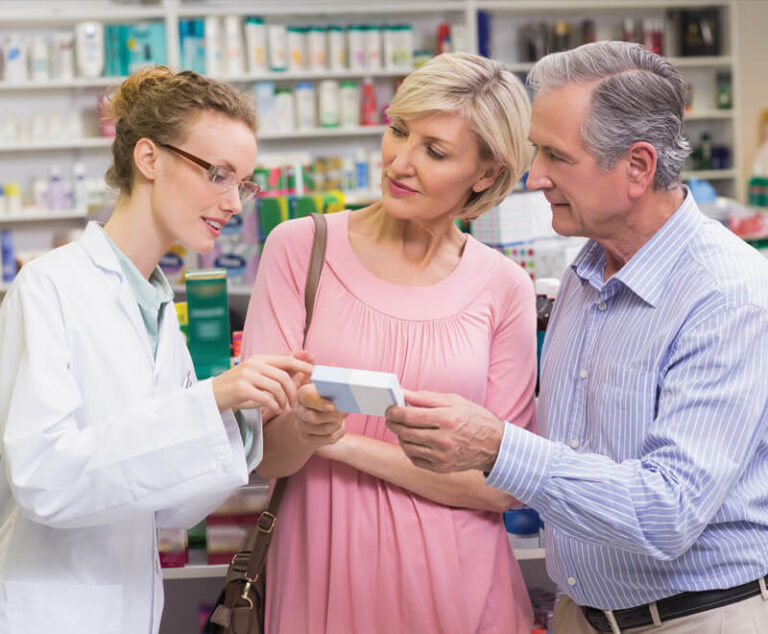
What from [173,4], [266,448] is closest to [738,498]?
[266,448]

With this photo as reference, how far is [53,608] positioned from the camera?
1.43m

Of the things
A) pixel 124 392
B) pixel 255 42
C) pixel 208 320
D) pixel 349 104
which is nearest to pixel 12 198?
pixel 255 42

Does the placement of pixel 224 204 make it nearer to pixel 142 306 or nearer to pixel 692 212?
pixel 142 306

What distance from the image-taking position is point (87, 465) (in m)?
1.34

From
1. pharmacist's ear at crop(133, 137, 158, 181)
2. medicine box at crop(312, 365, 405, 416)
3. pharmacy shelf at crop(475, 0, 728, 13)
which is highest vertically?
pharmacy shelf at crop(475, 0, 728, 13)

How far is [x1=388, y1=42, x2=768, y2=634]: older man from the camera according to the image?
1.45 metres

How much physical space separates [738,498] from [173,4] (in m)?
5.31

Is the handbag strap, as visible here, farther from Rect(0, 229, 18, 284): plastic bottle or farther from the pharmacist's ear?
Rect(0, 229, 18, 284): plastic bottle

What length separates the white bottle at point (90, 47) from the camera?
5879 millimetres

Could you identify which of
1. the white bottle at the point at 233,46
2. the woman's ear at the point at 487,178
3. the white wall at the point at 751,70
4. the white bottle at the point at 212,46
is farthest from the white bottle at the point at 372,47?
the woman's ear at the point at 487,178

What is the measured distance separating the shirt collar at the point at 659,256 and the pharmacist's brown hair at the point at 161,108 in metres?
0.70

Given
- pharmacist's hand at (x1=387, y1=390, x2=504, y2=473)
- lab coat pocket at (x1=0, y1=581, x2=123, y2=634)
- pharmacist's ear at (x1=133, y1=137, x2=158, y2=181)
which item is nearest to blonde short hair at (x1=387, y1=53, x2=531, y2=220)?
pharmacist's ear at (x1=133, y1=137, x2=158, y2=181)

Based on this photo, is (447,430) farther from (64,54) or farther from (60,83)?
(64,54)

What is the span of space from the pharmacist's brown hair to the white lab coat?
0.52 feet
